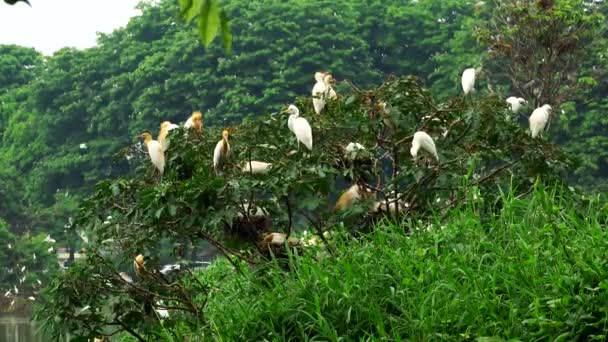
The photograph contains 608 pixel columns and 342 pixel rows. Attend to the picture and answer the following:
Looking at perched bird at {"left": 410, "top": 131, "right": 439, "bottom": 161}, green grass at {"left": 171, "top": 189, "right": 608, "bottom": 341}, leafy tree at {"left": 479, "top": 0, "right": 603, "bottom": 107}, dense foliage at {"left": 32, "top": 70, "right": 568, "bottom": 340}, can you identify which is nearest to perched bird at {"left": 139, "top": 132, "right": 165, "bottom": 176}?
dense foliage at {"left": 32, "top": 70, "right": 568, "bottom": 340}

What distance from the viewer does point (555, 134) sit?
86.3 ft

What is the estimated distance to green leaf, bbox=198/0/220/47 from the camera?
7.82ft

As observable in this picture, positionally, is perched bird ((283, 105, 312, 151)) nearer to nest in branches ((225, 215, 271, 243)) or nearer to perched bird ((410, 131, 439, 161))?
nest in branches ((225, 215, 271, 243))

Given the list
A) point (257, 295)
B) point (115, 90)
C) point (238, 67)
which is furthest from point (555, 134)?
point (257, 295)

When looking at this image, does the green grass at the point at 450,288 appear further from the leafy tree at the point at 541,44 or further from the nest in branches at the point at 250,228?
the leafy tree at the point at 541,44

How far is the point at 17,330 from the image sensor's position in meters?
24.4

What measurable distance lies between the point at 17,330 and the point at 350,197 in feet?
58.9

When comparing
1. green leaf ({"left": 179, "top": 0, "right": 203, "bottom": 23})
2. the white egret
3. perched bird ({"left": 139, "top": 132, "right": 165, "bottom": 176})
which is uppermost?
green leaf ({"left": 179, "top": 0, "right": 203, "bottom": 23})

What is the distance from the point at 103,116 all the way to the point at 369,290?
2907 cm

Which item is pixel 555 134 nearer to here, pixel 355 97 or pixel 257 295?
pixel 355 97

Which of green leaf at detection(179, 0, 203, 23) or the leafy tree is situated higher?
green leaf at detection(179, 0, 203, 23)

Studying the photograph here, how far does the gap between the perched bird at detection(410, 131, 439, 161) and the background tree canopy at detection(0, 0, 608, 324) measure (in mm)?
18892

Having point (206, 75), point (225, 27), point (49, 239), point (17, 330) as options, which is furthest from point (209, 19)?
point (49, 239)

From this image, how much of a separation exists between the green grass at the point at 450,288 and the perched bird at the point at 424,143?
1031mm
